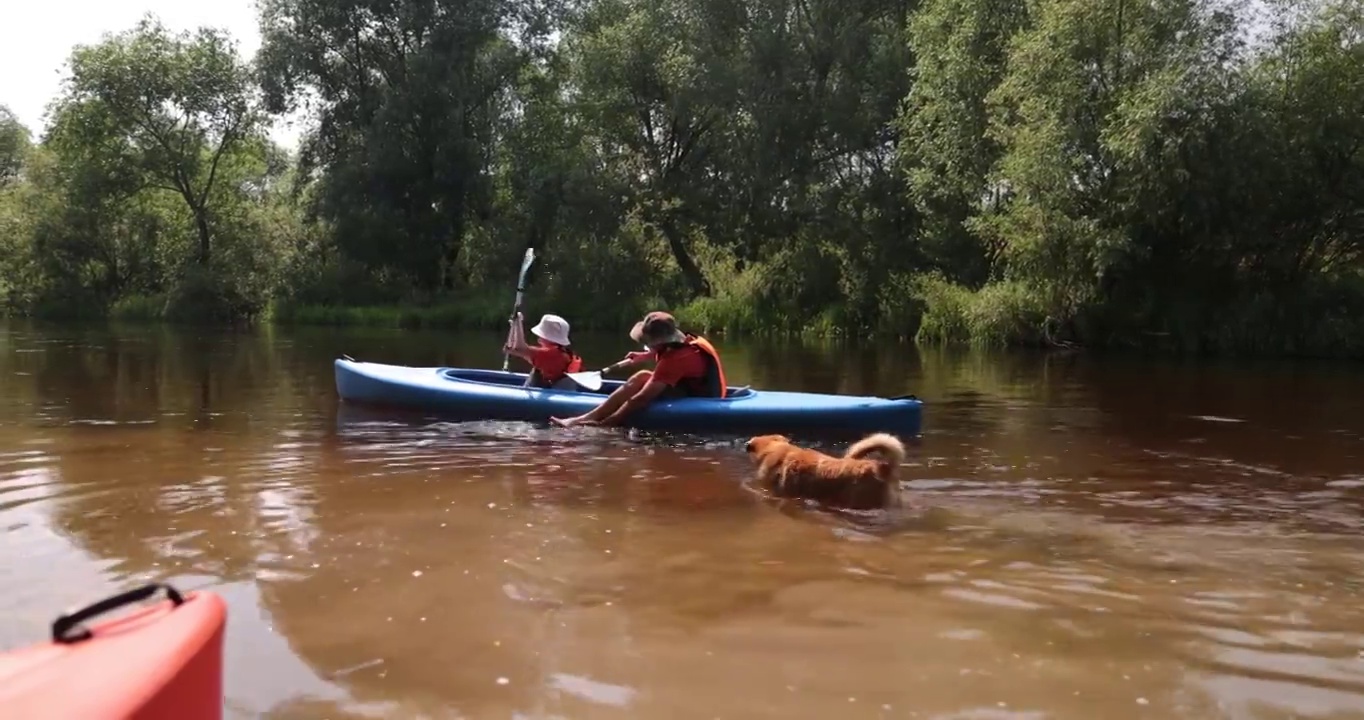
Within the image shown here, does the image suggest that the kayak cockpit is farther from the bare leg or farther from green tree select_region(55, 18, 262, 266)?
green tree select_region(55, 18, 262, 266)

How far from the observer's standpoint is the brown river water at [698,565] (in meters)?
3.16

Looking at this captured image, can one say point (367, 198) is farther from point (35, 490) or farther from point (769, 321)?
point (35, 490)

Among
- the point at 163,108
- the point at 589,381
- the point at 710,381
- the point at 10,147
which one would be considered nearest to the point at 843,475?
the point at 710,381

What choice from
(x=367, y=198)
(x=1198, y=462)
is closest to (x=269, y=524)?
(x=1198, y=462)

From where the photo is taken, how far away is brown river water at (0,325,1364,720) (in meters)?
3.16

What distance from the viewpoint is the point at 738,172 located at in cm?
2556

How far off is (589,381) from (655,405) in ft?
3.24

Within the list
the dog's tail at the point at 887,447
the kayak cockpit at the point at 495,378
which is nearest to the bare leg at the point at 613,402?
the kayak cockpit at the point at 495,378

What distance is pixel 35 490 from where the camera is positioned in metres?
5.83

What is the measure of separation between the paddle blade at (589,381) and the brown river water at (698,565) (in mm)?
762

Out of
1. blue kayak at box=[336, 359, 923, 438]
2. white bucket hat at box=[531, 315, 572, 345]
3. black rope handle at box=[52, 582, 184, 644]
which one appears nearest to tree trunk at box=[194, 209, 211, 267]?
blue kayak at box=[336, 359, 923, 438]

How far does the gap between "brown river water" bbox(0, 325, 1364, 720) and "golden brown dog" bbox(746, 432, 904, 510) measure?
0.51ft

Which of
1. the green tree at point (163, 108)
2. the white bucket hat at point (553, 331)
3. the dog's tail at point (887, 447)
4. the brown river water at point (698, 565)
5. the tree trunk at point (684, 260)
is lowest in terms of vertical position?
the brown river water at point (698, 565)

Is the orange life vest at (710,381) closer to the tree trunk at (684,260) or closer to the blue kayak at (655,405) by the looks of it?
the blue kayak at (655,405)
